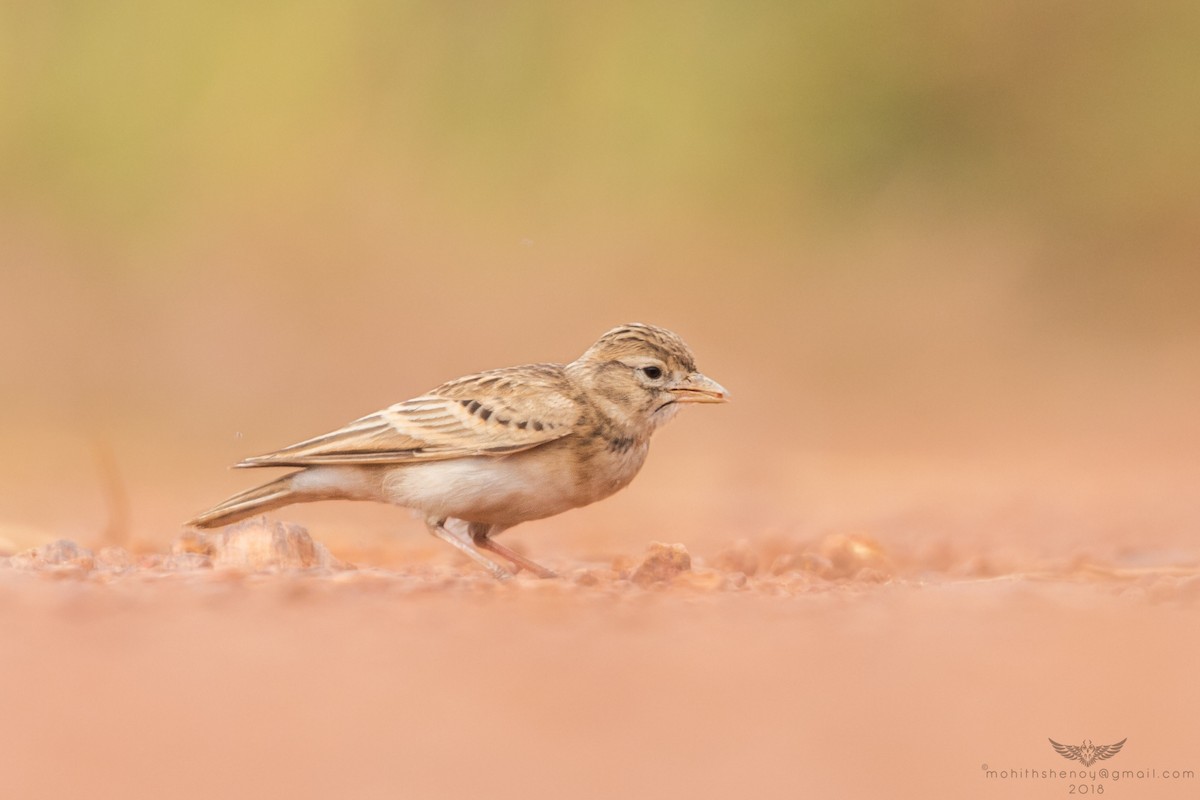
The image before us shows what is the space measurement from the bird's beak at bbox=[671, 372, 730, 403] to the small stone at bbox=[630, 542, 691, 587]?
0.95 meters

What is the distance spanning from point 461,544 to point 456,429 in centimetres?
47

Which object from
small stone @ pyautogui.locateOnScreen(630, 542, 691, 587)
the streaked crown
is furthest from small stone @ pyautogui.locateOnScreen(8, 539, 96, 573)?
the streaked crown

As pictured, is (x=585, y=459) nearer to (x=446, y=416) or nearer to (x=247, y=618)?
(x=446, y=416)

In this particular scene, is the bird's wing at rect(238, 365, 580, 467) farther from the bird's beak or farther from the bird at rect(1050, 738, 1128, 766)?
the bird at rect(1050, 738, 1128, 766)

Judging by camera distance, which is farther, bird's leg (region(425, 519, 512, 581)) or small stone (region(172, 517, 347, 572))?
bird's leg (region(425, 519, 512, 581))

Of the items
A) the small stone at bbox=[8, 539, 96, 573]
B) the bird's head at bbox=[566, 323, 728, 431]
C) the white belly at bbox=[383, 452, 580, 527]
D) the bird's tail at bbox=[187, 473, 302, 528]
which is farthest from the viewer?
the bird's head at bbox=[566, 323, 728, 431]

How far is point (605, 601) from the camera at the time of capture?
5113 millimetres

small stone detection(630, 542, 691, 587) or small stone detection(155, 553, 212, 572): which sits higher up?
small stone detection(630, 542, 691, 587)

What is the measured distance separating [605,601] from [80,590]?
1.56 m

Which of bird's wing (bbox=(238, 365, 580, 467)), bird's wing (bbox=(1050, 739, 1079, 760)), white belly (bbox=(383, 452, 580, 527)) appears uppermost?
bird's wing (bbox=(238, 365, 580, 467))

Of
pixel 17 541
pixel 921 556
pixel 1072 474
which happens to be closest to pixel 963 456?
pixel 1072 474

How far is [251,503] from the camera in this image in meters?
6.91

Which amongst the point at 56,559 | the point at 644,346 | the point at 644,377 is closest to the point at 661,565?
the point at 644,377

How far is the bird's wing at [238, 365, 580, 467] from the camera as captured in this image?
6.75m
